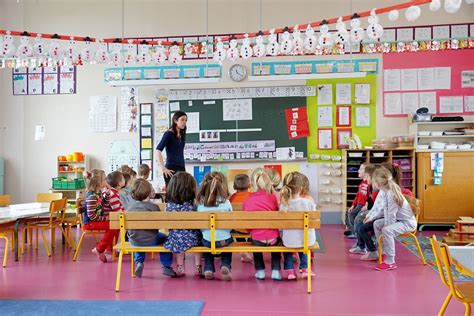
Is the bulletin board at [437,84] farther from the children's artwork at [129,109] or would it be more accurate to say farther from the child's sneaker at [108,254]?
the child's sneaker at [108,254]

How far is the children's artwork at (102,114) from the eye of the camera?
829 centimetres

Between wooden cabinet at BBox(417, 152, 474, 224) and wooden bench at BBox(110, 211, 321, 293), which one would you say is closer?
wooden bench at BBox(110, 211, 321, 293)

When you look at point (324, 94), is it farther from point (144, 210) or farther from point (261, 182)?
point (144, 210)

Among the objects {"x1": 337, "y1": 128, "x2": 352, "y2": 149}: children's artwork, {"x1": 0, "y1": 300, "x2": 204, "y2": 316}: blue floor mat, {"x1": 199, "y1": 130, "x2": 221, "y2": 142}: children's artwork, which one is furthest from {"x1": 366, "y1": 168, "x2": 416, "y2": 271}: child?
{"x1": 199, "y1": 130, "x2": 221, "y2": 142}: children's artwork

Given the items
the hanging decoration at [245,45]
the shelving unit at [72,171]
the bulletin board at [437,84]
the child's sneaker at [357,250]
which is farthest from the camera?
the shelving unit at [72,171]

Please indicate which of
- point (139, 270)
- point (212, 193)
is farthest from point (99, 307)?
point (212, 193)

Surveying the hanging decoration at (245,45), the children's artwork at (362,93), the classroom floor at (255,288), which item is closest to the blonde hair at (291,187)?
the classroom floor at (255,288)

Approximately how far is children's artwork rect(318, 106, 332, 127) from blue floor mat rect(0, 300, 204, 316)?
5106 mm

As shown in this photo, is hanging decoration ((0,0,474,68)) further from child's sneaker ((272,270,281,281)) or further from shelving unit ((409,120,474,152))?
child's sneaker ((272,270,281,281))

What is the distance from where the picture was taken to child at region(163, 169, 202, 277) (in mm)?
3928

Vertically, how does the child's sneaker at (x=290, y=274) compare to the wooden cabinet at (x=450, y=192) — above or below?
below

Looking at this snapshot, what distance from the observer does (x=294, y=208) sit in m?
4.06

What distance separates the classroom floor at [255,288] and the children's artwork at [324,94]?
3.60 meters

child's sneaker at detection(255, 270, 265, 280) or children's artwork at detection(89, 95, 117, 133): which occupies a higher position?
children's artwork at detection(89, 95, 117, 133)
